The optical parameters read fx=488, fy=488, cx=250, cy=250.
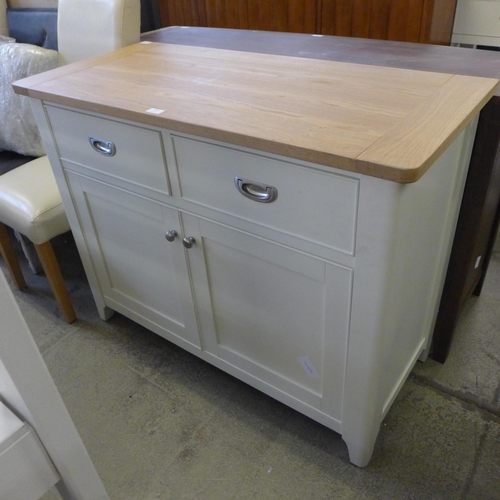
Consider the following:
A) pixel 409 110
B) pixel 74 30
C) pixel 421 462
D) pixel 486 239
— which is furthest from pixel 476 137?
pixel 74 30

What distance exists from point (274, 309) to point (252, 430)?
41 cm

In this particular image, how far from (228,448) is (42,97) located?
1.01 m

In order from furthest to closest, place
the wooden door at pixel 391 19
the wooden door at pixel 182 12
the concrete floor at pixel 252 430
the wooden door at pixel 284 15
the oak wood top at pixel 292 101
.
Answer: the wooden door at pixel 182 12 < the wooden door at pixel 284 15 < the wooden door at pixel 391 19 < the concrete floor at pixel 252 430 < the oak wood top at pixel 292 101

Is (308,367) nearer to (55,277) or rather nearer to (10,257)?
(55,277)

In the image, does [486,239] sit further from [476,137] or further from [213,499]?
[213,499]

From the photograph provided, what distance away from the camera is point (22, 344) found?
0.46 meters

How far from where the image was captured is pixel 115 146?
45.3 inches

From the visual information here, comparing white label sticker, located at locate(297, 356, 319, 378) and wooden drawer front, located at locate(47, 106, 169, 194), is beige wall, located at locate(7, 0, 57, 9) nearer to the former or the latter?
wooden drawer front, located at locate(47, 106, 169, 194)

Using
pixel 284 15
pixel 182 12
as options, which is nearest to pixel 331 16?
pixel 284 15

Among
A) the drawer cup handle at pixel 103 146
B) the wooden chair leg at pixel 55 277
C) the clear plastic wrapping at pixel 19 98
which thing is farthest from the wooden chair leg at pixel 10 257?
the drawer cup handle at pixel 103 146

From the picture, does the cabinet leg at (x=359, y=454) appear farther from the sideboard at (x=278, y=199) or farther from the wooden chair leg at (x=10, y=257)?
→ the wooden chair leg at (x=10, y=257)

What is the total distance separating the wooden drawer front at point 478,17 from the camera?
2.01m

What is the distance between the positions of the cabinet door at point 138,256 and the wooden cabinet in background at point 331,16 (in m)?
1.39

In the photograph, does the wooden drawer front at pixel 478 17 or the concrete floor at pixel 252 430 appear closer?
the concrete floor at pixel 252 430
